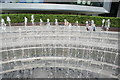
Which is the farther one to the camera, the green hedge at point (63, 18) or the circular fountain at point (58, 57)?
the green hedge at point (63, 18)

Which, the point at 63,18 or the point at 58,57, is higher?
the point at 63,18

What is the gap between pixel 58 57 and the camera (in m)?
11.6

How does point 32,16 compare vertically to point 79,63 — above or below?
above

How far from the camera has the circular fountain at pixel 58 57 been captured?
9996 mm

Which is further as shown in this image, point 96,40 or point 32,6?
point 32,6

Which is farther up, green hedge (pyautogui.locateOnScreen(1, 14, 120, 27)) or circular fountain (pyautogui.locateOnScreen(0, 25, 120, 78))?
green hedge (pyautogui.locateOnScreen(1, 14, 120, 27))

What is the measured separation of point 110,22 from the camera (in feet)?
71.1

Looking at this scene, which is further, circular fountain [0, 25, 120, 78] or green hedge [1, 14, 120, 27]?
green hedge [1, 14, 120, 27]

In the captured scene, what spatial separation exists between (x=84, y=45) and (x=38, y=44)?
3.95 metres

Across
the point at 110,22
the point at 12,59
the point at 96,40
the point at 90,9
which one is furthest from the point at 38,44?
the point at 90,9

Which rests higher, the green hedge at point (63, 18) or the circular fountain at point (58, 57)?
the green hedge at point (63, 18)

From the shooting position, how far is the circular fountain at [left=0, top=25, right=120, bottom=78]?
10.00 meters

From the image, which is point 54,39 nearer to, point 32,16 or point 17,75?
point 17,75

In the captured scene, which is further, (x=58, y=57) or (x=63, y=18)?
(x=63, y=18)
